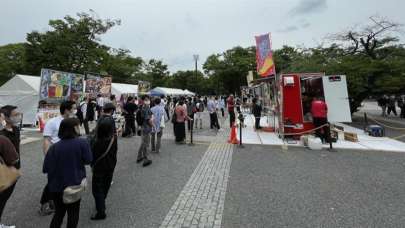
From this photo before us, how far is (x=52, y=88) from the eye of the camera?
11531 millimetres

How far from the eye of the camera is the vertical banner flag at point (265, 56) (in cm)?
1020

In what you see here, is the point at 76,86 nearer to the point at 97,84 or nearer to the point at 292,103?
the point at 97,84

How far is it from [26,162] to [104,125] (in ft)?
15.0

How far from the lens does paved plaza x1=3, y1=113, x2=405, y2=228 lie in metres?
3.15

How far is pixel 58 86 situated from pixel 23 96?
6.77 feet

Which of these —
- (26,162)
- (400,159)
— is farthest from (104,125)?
(400,159)

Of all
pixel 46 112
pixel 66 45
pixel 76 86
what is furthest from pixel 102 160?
pixel 66 45

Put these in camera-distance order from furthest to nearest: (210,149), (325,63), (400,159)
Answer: (325,63)
(210,149)
(400,159)

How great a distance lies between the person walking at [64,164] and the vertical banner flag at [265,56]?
925 centimetres

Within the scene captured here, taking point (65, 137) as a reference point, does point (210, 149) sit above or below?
below

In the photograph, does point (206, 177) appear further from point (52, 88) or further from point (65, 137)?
point (52, 88)

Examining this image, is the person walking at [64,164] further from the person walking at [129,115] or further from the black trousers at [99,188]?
the person walking at [129,115]

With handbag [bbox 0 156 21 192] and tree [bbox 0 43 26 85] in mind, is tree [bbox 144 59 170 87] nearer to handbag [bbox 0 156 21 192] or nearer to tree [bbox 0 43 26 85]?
tree [bbox 0 43 26 85]

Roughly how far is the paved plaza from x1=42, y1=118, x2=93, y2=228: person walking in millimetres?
Answer: 752
